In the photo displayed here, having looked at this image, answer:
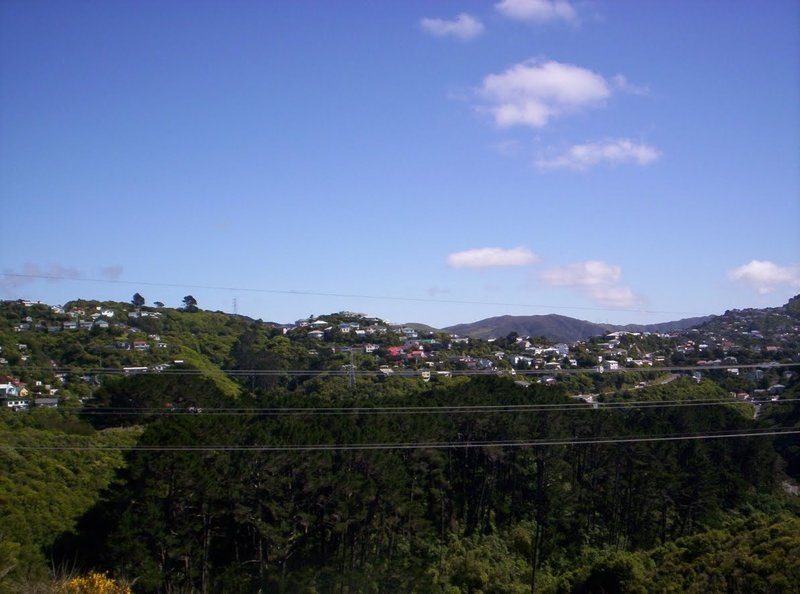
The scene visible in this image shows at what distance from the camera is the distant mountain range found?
87.6 meters

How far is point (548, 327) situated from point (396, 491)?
78.8 m

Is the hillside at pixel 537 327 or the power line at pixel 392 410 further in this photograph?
the hillside at pixel 537 327

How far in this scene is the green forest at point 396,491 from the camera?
63.5 ft

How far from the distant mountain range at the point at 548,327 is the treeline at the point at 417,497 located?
182 feet

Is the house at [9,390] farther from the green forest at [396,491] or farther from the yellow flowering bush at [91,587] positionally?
the yellow flowering bush at [91,587]

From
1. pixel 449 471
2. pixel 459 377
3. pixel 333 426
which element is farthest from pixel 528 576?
pixel 459 377

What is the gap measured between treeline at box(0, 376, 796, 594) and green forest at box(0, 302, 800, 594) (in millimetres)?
68

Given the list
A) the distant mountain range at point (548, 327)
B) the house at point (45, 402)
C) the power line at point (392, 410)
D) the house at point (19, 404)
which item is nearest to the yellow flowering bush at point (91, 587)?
the power line at point (392, 410)

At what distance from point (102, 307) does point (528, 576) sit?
43.5 meters

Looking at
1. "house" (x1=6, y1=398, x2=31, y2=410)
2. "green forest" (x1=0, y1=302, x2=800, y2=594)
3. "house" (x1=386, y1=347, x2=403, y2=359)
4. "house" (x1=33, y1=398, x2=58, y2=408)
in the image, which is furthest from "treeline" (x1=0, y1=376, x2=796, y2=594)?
"house" (x1=386, y1=347, x2=403, y2=359)

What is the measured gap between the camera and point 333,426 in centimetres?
2467

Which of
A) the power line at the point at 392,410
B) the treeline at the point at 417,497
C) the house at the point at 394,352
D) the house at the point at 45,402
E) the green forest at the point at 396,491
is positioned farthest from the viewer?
the house at the point at 394,352

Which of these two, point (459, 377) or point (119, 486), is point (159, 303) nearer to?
point (459, 377)

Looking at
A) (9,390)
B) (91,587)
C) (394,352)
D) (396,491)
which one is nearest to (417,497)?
(396,491)
